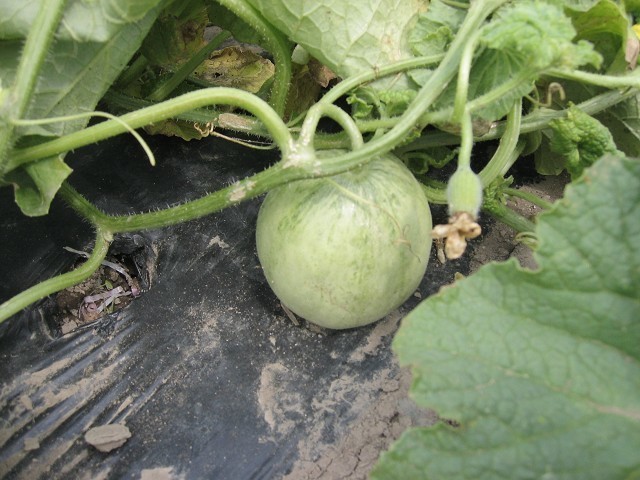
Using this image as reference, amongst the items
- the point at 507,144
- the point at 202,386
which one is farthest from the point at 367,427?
the point at 507,144

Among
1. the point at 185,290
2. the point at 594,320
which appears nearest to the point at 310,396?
the point at 185,290

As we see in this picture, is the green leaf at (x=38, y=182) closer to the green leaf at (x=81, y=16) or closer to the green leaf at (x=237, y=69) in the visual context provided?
the green leaf at (x=81, y=16)

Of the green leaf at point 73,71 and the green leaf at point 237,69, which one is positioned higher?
the green leaf at point 73,71

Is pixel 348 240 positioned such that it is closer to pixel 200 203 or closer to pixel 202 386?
pixel 200 203

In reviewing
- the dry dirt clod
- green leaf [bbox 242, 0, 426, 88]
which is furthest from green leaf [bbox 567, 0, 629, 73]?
the dry dirt clod

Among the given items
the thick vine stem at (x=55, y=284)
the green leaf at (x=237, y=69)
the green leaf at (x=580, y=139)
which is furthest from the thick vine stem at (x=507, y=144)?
the thick vine stem at (x=55, y=284)
